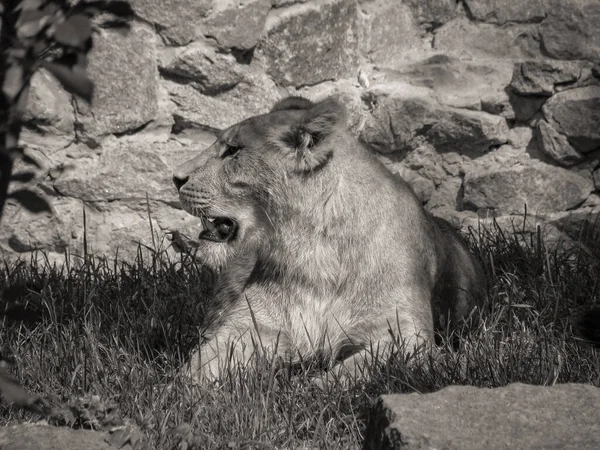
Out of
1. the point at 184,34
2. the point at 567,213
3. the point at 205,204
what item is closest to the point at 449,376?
the point at 205,204

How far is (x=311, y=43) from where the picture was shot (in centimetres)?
553

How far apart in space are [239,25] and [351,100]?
30.1 inches

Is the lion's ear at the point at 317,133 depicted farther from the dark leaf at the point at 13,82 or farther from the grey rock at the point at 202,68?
the dark leaf at the point at 13,82

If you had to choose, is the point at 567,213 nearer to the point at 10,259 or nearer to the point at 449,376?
the point at 449,376

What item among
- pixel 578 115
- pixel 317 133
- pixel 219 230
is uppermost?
pixel 578 115

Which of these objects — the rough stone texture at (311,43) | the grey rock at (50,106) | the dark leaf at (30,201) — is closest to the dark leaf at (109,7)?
the dark leaf at (30,201)

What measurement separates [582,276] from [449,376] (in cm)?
147

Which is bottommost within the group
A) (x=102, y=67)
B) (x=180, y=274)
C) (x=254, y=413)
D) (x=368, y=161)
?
(x=254, y=413)

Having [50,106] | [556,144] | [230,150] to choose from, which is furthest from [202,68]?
[556,144]

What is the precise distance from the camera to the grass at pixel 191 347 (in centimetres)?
307

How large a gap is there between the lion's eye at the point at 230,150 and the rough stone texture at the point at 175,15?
1.22 meters

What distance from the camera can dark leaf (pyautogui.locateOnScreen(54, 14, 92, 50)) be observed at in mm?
1506

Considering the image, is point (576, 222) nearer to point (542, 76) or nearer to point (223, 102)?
point (542, 76)

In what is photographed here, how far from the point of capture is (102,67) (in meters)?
5.21
